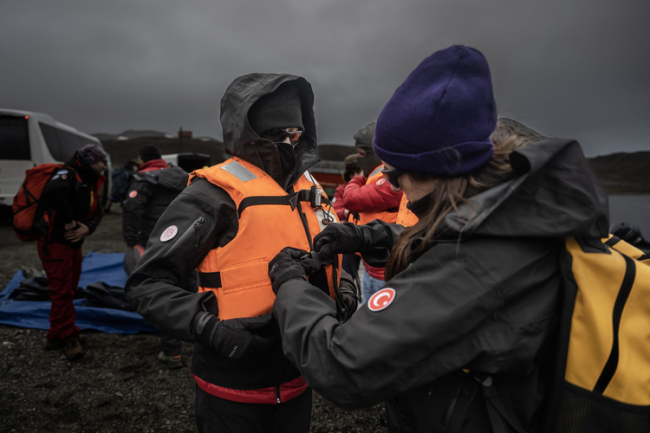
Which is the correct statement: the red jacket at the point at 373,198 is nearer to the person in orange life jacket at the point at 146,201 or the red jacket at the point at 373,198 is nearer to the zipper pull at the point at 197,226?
the person in orange life jacket at the point at 146,201

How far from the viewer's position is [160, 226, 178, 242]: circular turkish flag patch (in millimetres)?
1580

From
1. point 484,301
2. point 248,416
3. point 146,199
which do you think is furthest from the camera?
point 146,199

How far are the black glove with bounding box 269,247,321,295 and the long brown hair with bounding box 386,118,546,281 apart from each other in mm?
346

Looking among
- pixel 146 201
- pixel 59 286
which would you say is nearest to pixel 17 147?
pixel 146 201

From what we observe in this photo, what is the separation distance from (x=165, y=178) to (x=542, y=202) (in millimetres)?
4389

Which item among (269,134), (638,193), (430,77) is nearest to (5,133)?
(269,134)

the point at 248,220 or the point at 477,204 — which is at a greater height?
the point at 477,204

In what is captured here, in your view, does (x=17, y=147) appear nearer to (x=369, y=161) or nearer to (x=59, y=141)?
(x=59, y=141)

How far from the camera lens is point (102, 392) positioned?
3.30 metres

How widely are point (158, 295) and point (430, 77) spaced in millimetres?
1379

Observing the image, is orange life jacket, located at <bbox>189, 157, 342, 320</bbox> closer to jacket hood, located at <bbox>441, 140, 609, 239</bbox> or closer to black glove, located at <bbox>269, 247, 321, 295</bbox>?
black glove, located at <bbox>269, 247, 321, 295</bbox>

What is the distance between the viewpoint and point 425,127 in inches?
40.5

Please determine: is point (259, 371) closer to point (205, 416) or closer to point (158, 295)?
point (205, 416)

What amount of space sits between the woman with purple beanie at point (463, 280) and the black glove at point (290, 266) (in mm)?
147
